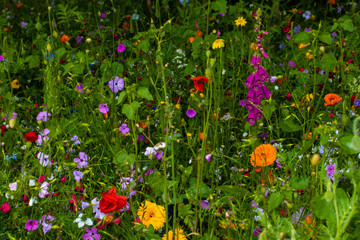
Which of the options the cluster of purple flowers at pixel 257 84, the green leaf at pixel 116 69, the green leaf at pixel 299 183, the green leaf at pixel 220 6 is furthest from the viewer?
the green leaf at pixel 220 6

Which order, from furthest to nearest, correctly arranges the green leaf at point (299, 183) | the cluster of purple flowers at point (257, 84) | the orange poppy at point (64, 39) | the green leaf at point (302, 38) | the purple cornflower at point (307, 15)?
the purple cornflower at point (307, 15), the orange poppy at point (64, 39), the green leaf at point (302, 38), the cluster of purple flowers at point (257, 84), the green leaf at point (299, 183)

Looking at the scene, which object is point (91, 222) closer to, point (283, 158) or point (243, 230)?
point (243, 230)

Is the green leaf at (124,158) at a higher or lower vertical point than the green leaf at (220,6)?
lower

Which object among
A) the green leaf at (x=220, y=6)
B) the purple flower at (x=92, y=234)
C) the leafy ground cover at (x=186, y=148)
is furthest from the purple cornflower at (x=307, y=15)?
the purple flower at (x=92, y=234)

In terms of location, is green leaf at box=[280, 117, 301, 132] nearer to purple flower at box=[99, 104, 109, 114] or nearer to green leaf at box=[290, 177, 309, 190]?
green leaf at box=[290, 177, 309, 190]

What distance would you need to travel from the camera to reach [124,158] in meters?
1.40

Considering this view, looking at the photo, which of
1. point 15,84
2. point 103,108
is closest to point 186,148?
point 103,108

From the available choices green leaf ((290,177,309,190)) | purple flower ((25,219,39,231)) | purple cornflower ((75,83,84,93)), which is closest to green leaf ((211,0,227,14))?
purple cornflower ((75,83,84,93))

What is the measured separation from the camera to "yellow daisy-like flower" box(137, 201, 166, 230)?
1.37 m

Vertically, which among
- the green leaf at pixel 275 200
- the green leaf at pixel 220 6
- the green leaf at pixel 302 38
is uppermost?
the green leaf at pixel 220 6

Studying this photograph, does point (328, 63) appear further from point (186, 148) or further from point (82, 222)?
point (82, 222)

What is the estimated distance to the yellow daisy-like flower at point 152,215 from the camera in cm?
137

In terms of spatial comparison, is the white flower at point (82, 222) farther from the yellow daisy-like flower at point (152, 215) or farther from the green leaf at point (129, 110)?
the green leaf at point (129, 110)

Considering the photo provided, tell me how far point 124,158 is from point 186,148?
42 cm
